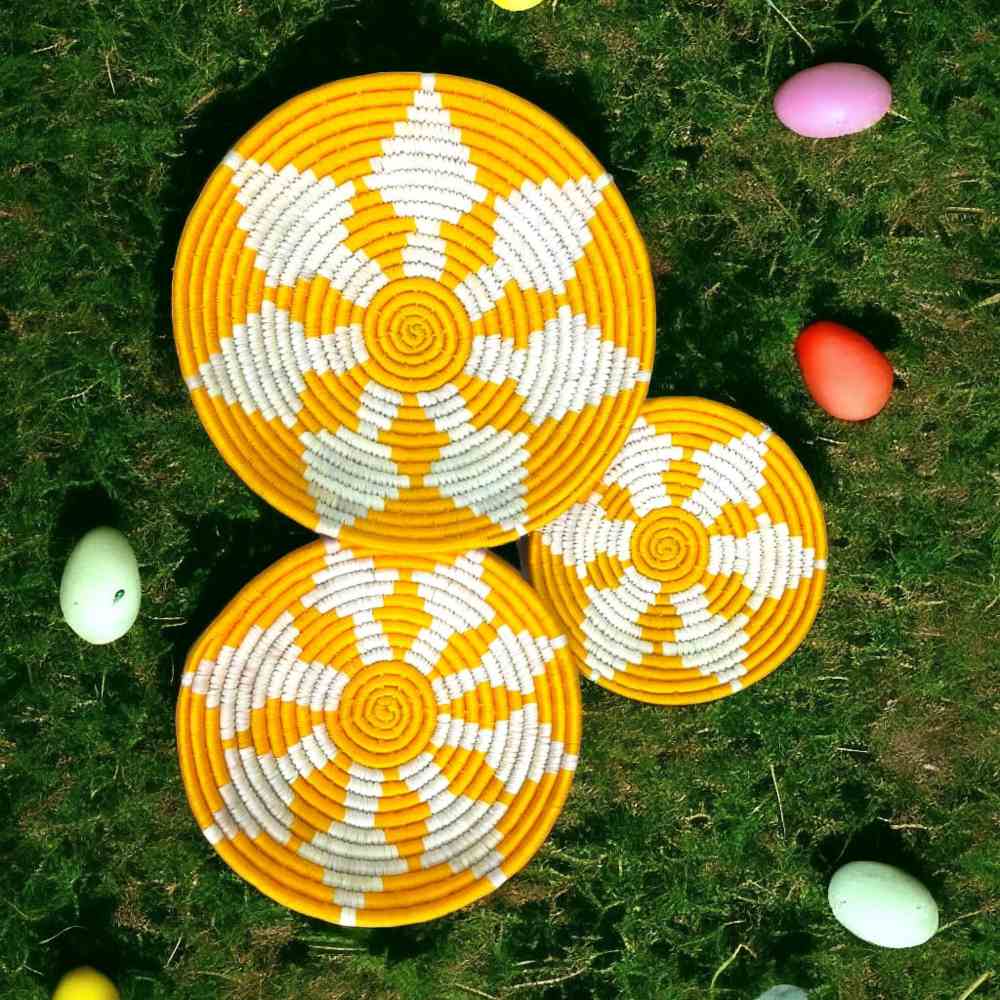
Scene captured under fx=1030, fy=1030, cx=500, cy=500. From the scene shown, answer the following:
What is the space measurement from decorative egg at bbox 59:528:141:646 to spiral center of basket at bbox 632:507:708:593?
2.20 feet

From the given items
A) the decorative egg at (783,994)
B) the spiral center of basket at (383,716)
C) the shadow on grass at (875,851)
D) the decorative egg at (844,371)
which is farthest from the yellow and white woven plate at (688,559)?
the decorative egg at (783,994)

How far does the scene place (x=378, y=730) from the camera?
1.35m

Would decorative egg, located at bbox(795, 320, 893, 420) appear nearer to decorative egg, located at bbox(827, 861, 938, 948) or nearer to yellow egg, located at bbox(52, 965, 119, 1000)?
decorative egg, located at bbox(827, 861, 938, 948)

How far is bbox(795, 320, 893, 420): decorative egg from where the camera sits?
1397mm

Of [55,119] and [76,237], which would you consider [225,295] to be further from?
[55,119]

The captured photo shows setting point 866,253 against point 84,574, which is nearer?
point 84,574

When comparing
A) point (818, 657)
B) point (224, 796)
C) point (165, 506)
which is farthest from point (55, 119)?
point (818, 657)

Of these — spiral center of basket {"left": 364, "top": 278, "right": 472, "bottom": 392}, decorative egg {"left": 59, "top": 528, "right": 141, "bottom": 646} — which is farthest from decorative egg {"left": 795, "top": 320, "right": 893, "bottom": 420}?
decorative egg {"left": 59, "top": 528, "right": 141, "bottom": 646}

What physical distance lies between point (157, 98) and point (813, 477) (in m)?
1.07

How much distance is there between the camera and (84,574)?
1324 mm

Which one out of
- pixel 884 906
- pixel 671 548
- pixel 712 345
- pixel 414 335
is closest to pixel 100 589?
pixel 414 335

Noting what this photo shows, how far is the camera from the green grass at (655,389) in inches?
55.9

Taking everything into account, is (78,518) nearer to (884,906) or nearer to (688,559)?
(688,559)

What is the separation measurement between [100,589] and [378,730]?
400mm
